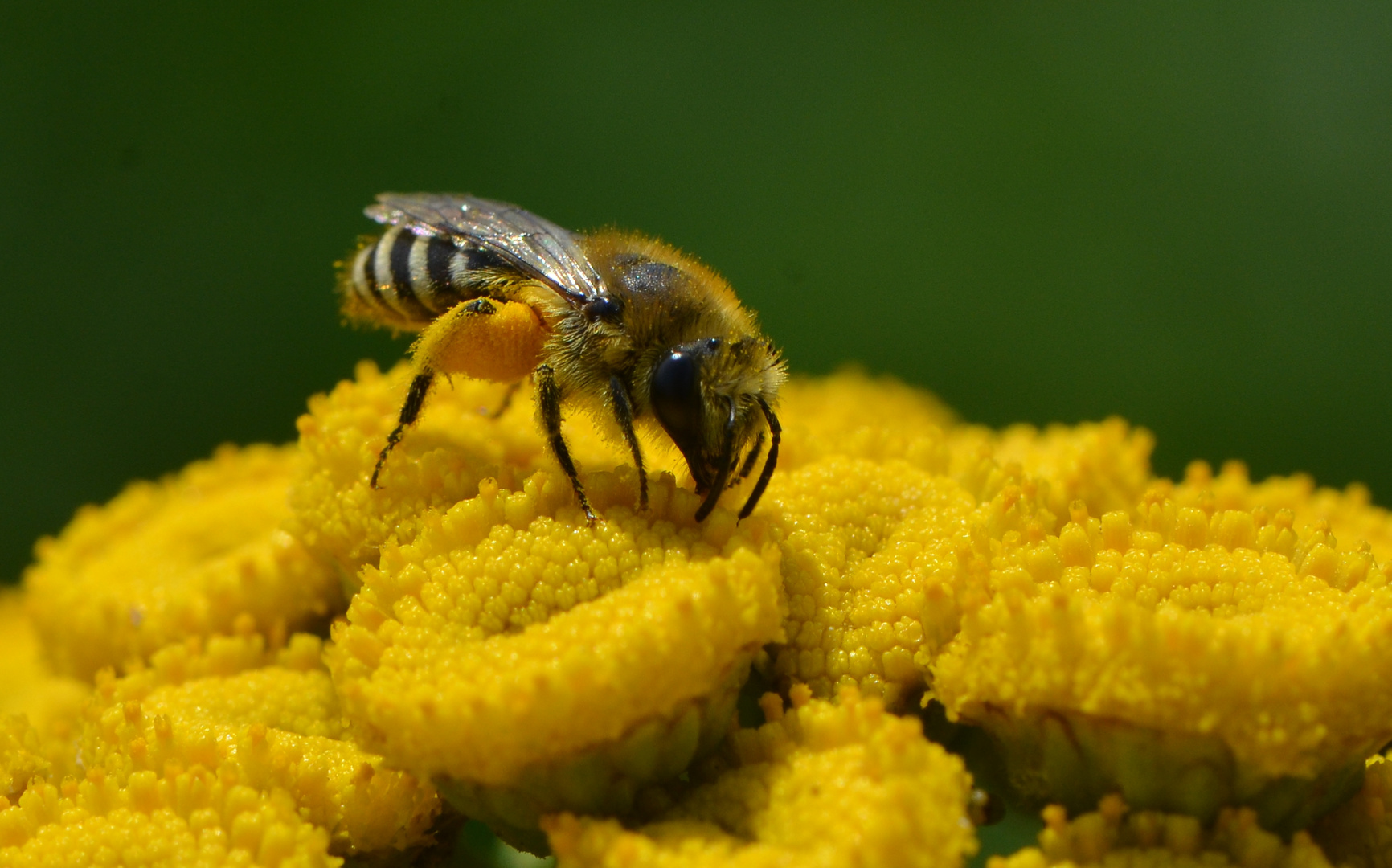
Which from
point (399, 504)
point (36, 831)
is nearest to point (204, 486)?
point (399, 504)

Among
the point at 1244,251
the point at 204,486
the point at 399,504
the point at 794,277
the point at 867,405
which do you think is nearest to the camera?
the point at 399,504

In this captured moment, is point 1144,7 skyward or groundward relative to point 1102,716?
skyward

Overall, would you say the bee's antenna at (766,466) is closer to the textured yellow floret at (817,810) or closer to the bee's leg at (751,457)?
the bee's leg at (751,457)

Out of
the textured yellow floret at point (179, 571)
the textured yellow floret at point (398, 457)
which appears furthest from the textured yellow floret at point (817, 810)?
the textured yellow floret at point (179, 571)

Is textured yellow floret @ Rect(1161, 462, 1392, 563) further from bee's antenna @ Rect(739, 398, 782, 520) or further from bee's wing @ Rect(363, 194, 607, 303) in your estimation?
bee's wing @ Rect(363, 194, 607, 303)

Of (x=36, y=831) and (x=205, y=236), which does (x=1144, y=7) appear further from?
(x=36, y=831)

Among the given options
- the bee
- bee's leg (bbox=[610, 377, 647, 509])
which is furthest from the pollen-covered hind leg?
bee's leg (bbox=[610, 377, 647, 509])

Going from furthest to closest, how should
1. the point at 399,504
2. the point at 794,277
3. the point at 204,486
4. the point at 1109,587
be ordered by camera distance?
the point at 794,277 < the point at 204,486 < the point at 399,504 < the point at 1109,587
